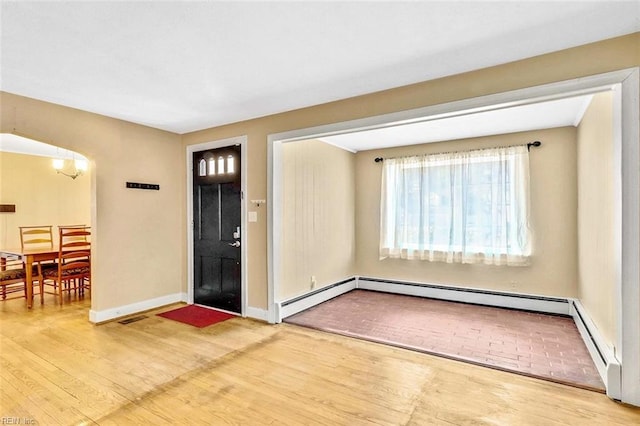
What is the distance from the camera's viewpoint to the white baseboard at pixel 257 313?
409 centimetres

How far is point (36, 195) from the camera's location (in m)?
6.42

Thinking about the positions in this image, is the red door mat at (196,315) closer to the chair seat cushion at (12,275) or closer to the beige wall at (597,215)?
the chair seat cushion at (12,275)

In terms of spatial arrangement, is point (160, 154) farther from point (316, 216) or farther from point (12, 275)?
point (12, 275)

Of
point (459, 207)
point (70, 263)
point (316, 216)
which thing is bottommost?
point (70, 263)

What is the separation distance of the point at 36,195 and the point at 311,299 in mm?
5912

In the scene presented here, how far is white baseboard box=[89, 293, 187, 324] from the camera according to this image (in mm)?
4020

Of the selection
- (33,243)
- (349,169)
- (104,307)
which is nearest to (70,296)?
(33,243)

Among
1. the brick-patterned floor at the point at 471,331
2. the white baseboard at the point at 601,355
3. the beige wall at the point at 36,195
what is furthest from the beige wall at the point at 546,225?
the beige wall at the point at 36,195

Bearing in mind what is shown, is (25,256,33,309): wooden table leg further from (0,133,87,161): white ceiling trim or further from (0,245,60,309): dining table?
(0,133,87,161): white ceiling trim

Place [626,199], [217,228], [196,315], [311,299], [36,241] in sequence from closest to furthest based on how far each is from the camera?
[626,199] < [196,315] < [217,228] < [311,299] < [36,241]

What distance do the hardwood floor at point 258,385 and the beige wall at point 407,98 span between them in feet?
3.84

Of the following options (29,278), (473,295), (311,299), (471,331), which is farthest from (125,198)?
(473,295)

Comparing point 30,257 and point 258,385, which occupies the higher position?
point 30,257

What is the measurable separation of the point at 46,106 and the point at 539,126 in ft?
19.3
